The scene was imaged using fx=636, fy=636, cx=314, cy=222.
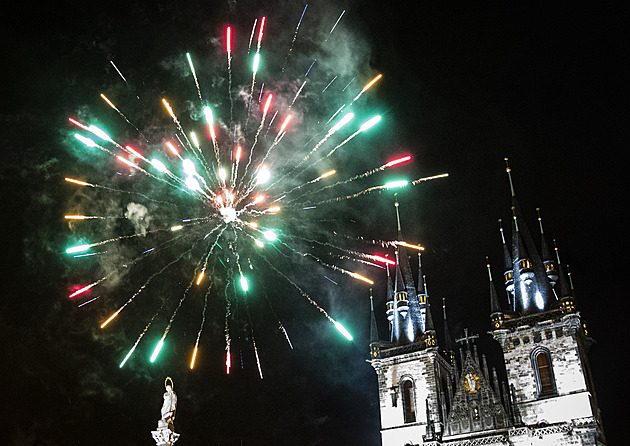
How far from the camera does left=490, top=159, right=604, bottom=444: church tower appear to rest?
35906 mm

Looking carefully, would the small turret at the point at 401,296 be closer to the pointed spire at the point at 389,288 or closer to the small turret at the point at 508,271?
the pointed spire at the point at 389,288

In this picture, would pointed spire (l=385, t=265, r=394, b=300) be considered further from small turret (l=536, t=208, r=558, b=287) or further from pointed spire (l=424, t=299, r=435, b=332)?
small turret (l=536, t=208, r=558, b=287)

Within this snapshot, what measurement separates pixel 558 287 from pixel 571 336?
5444 millimetres

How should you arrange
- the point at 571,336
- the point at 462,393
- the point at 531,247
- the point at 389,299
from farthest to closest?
the point at 389,299, the point at 531,247, the point at 462,393, the point at 571,336

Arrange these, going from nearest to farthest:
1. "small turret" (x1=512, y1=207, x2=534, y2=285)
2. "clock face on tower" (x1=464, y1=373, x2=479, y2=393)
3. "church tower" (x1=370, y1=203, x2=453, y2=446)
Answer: "church tower" (x1=370, y1=203, x2=453, y2=446), "clock face on tower" (x1=464, y1=373, x2=479, y2=393), "small turret" (x1=512, y1=207, x2=534, y2=285)

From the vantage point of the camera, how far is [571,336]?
38.0 metres

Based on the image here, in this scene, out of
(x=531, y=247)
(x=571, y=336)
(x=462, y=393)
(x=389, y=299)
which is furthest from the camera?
(x=389, y=299)

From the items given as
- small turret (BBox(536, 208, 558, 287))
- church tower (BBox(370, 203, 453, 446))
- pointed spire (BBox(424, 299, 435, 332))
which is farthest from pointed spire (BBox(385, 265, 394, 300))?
small turret (BBox(536, 208, 558, 287))

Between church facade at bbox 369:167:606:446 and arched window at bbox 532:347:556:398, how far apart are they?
0.19 feet

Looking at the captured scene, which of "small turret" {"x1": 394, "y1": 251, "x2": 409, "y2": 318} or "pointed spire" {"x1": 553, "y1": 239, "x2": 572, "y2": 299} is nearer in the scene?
"pointed spire" {"x1": 553, "y1": 239, "x2": 572, "y2": 299}

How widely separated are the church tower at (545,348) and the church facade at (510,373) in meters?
0.06

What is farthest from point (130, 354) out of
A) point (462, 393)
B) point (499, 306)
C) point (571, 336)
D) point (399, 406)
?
point (571, 336)

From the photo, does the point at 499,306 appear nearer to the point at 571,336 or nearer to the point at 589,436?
the point at 571,336

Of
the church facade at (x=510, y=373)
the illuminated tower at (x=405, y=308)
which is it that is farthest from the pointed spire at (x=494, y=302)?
the illuminated tower at (x=405, y=308)
